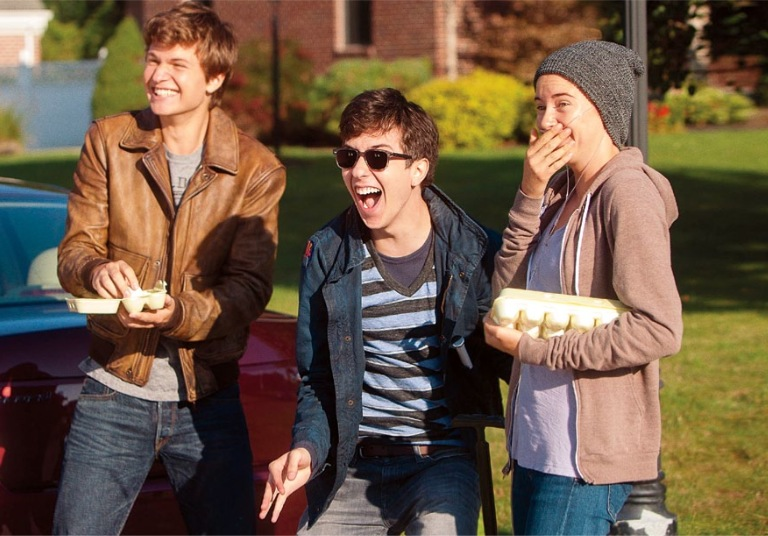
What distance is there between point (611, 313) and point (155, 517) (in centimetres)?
211

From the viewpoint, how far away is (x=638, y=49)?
15.0 ft

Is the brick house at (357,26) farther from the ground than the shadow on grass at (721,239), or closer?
farther from the ground

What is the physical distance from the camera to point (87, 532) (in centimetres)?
369

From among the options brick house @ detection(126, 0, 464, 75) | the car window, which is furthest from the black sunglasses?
brick house @ detection(126, 0, 464, 75)

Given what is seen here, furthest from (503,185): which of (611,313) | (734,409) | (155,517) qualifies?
(611,313)

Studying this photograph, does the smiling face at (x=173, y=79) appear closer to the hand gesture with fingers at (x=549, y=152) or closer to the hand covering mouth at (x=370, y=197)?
the hand covering mouth at (x=370, y=197)

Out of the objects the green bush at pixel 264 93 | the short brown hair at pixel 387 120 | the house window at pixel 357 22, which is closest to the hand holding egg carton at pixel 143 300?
the short brown hair at pixel 387 120

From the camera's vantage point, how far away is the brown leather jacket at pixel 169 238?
149 inches

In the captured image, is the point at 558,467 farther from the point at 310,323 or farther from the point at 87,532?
the point at 87,532

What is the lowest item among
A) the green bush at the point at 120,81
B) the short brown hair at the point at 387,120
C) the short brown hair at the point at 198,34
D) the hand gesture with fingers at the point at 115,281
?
the hand gesture with fingers at the point at 115,281

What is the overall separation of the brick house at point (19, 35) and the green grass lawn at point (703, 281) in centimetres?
2111

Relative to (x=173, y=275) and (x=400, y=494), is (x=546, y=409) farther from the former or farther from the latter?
(x=173, y=275)

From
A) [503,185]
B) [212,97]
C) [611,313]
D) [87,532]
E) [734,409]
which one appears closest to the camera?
[611,313]

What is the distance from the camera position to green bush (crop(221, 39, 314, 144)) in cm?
2431
